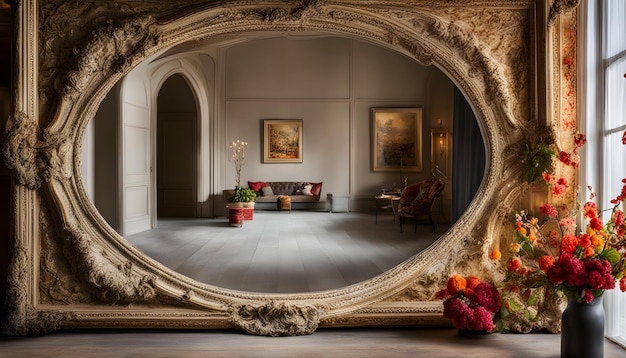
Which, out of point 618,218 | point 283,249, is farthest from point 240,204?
point 618,218

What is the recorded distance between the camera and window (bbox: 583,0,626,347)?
3.66 meters

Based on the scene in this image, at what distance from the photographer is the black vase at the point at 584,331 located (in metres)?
3.24

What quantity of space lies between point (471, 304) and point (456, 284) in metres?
0.18

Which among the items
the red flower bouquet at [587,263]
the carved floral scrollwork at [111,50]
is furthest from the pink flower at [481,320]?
the carved floral scrollwork at [111,50]

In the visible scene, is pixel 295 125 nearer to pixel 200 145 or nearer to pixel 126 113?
pixel 200 145

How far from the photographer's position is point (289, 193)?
1403 centimetres

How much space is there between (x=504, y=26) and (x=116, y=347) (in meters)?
3.71

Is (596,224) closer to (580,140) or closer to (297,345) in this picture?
(580,140)

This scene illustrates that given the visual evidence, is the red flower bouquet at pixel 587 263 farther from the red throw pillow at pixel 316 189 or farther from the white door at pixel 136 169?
the red throw pillow at pixel 316 189

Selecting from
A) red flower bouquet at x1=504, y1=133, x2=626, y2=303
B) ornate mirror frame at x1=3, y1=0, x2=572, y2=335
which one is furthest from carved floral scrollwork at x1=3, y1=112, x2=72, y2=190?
red flower bouquet at x1=504, y1=133, x2=626, y2=303

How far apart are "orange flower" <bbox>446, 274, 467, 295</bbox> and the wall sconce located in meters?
7.87

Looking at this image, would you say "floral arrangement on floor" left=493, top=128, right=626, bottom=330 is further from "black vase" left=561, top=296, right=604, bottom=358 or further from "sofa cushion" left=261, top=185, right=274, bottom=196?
"sofa cushion" left=261, top=185, right=274, bottom=196

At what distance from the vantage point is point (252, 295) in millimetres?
4051

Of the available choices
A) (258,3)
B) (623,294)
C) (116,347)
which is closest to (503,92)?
(623,294)
